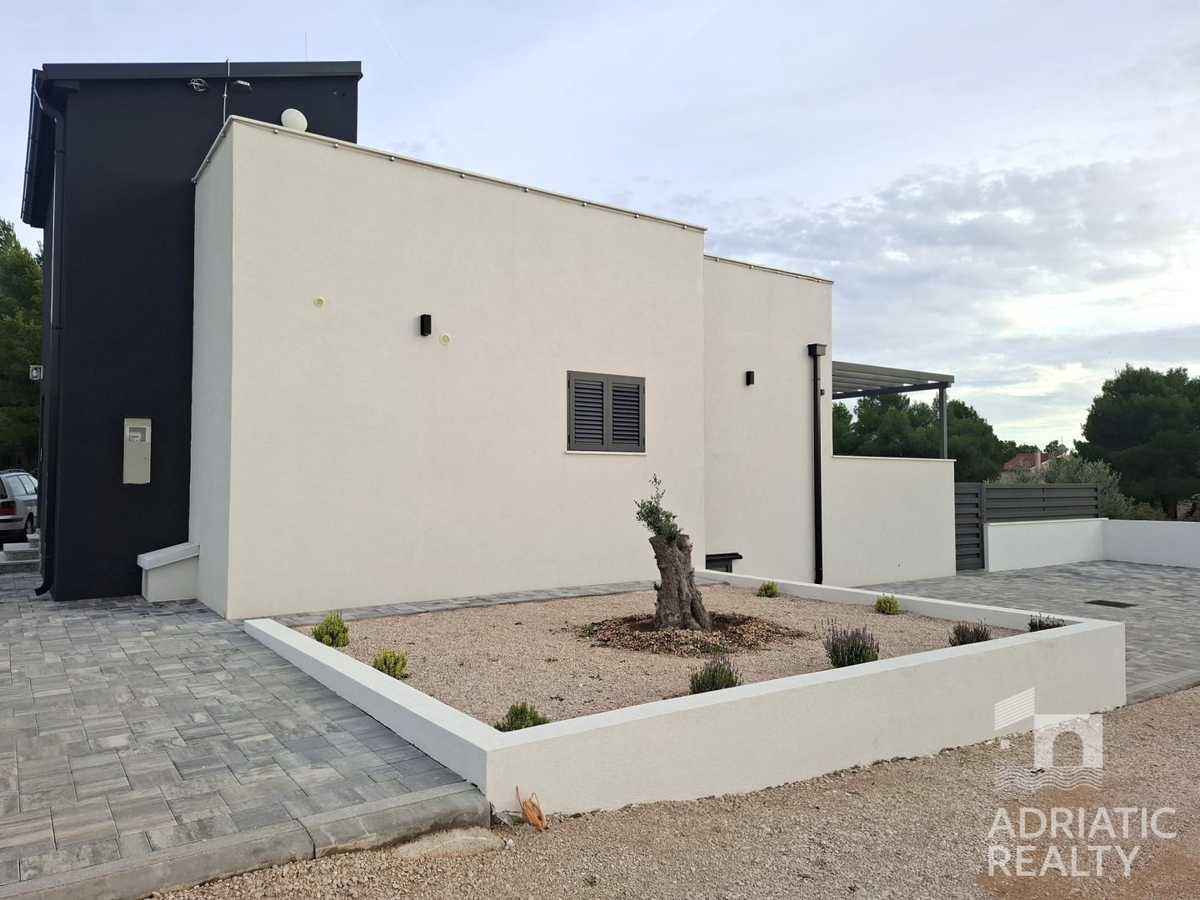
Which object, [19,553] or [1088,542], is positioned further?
[1088,542]

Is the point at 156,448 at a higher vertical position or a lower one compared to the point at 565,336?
lower

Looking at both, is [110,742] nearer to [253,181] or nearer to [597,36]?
[253,181]

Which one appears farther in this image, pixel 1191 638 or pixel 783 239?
pixel 783 239

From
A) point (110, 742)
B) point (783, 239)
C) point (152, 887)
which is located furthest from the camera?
point (783, 239)

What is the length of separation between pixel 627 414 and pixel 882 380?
698cm

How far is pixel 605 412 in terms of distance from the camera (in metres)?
9.56

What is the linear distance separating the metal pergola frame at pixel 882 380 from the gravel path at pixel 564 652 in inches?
255

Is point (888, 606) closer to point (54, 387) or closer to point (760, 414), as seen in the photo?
point (760, 414)

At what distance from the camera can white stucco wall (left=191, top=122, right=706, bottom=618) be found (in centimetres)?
730

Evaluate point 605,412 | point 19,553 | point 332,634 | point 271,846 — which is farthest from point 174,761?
point 19,553

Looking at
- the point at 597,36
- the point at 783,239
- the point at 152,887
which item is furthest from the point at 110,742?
the point at 783,239

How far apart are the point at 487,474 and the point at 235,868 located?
609 centimetres

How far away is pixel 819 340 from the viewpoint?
12.7 meters

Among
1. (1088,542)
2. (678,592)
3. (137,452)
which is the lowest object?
(1088,542)
